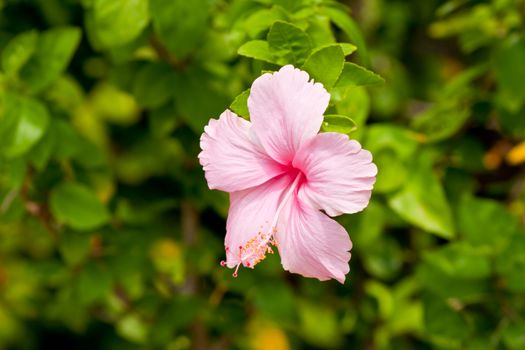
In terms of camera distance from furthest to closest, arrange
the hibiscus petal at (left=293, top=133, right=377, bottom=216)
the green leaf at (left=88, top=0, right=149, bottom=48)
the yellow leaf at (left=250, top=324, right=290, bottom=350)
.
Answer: the yellow leaf at (left=250, top=324, right=290, bottom=350) → the green leaf at (left=88, top=0, right=149, bottom=48) → the hibiscus petal at (left=293, top=133, right=377, bottom=216)

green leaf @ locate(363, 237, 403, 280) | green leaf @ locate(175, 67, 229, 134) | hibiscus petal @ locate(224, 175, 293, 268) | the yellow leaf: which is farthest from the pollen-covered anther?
the yellow leaf

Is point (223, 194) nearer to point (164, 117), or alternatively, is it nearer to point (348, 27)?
point (164, 117)

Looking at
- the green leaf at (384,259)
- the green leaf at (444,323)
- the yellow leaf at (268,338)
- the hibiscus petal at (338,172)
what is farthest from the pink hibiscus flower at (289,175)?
the yellow leaf at (268,338)

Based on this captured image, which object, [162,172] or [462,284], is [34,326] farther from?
[462,284]

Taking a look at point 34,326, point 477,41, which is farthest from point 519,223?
point 34,326

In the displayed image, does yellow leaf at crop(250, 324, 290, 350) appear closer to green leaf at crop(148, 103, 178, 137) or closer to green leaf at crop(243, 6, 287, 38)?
green leaf at crop(148, 103, 178, 137)

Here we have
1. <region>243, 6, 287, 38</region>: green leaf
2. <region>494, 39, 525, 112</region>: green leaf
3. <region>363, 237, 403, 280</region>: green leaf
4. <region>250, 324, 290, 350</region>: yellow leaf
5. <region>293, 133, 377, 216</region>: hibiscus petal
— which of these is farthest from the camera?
<region>250, 324, 290, 350</region>: yellow leaf
